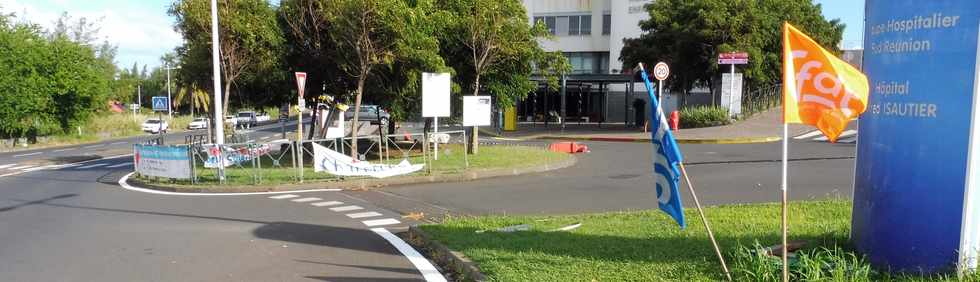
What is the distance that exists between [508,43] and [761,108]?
2061cm

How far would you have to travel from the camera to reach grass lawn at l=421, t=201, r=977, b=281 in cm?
543

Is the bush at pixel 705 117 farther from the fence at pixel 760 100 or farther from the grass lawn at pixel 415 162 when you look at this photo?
the grass lawn at pixel 415 162

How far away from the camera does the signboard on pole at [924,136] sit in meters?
4.58

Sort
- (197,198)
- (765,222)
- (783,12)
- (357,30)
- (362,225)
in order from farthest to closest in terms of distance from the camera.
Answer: (783,12) → (357,30) → (197,198) → (362,225) → (765,222)

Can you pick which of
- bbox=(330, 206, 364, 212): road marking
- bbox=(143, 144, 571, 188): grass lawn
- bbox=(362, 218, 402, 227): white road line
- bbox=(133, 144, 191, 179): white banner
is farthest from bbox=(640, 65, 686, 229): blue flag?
bbox=(133, 144, 191, 179): white banner

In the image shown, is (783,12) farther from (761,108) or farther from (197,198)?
(197,198)

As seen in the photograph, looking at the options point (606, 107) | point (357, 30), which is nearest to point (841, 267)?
point (357, 30)

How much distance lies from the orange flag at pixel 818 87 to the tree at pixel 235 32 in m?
15.2

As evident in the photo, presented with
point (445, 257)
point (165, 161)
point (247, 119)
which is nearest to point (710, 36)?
point (165, 161)

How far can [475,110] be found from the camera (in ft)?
58.3

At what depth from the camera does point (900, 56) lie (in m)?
4.90

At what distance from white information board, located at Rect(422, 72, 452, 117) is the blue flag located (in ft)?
36.3

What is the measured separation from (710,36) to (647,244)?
26.4 m

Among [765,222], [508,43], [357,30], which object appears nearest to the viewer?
[765,222]
